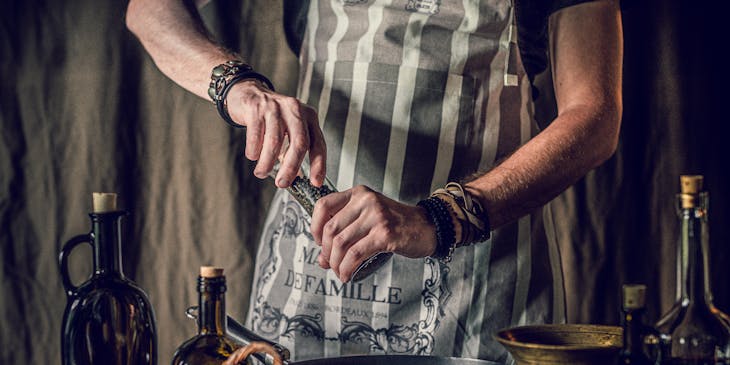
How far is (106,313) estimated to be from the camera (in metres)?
0.91

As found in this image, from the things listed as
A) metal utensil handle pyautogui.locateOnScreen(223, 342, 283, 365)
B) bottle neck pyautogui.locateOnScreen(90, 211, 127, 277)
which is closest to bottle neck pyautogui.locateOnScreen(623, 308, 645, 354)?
metal utensil handle pyautogui.locateOnScreen(223, 342, 283, 365)

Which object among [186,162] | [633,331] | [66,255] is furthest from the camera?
[186,162]

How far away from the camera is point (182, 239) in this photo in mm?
1997

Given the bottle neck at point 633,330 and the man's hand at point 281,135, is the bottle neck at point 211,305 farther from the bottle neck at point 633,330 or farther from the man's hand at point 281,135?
the bottle neck at point 633,330

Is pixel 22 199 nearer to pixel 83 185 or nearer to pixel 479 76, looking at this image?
pixel 83 185

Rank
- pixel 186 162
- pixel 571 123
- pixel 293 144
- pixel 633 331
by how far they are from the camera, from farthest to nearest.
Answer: pixel 186 162, pixel 571 123, pixel 293 144, pixel 633 331

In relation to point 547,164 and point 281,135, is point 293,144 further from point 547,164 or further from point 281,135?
point 547,164

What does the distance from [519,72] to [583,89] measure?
0.42 ft

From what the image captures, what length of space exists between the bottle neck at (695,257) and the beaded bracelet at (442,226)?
14.4 inches

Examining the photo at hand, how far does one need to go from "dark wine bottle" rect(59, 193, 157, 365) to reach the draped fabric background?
41.9 inches

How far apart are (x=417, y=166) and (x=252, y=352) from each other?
615 millimetres

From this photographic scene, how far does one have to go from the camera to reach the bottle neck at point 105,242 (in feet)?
3.00

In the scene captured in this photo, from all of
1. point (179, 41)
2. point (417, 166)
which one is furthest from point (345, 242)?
point (179, 41)

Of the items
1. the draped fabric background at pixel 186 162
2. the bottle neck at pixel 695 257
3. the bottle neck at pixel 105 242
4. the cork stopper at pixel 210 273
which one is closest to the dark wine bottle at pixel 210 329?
the cork stopper at pixel 210 273
